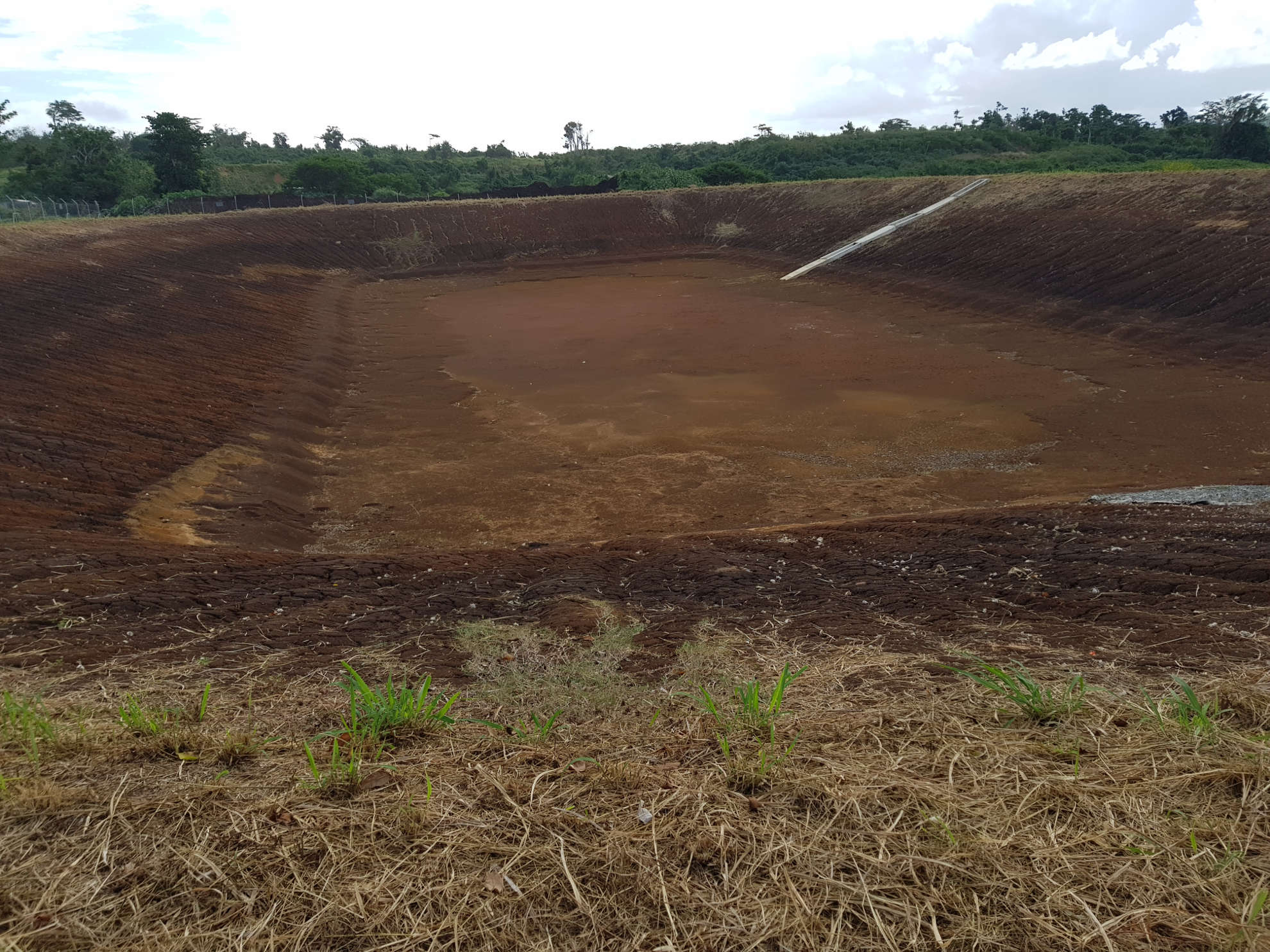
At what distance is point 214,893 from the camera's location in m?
2.52

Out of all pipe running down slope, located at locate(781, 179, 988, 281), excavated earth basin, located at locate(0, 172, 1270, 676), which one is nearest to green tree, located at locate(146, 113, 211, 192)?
excavated earth basin, located at locate(0, 172, 1270, 676)

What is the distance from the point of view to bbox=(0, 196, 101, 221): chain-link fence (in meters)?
40.1

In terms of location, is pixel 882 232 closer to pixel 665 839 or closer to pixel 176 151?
pixel 665 839

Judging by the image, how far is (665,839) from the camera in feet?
9.06

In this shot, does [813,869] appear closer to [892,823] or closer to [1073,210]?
[892,823]

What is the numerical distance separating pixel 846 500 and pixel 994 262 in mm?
19351

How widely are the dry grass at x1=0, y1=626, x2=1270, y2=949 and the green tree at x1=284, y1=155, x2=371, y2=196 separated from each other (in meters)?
63.4

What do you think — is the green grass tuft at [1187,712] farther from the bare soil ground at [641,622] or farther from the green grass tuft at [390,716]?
the green grass tuft at [390,716]

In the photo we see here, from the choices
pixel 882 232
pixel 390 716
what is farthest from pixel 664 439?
pixel 882 232

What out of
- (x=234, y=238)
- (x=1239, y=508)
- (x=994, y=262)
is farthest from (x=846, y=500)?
(x=234, y=238)

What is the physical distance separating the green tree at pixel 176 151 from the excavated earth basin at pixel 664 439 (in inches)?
759

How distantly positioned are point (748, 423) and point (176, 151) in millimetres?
51618

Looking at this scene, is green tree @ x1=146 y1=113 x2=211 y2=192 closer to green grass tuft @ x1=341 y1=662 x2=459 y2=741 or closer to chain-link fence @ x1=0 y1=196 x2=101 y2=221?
chain-link fence @ x1=0 y1=196 x2=101 y2=221

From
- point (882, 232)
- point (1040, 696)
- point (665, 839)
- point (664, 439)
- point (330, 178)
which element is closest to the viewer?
point (665, 839)
